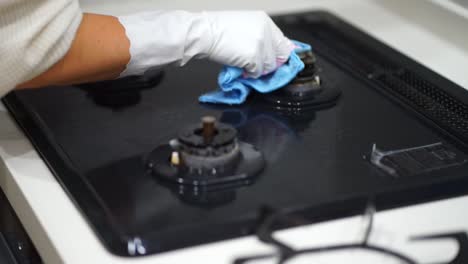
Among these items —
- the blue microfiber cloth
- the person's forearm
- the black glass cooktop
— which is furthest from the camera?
the blue microfiber cloth

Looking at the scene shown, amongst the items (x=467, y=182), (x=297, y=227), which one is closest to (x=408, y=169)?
(x=467, y=182)

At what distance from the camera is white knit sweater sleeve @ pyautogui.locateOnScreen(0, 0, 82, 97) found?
34.4 inches

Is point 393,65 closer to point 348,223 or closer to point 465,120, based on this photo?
point 465,120

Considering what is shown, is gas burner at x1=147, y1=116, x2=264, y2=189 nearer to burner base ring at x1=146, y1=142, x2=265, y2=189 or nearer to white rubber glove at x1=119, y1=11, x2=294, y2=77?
burner base ring at x1=146, y1=142, x2=265, y2=189

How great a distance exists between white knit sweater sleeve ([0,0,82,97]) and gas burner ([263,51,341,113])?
292mm

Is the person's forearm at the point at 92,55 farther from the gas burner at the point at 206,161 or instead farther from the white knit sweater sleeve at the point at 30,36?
the gas burner at the point at 206,161

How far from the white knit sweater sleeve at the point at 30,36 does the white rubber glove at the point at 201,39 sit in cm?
11

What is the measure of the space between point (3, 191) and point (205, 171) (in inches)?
10.4

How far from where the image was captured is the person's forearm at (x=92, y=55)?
945 mm

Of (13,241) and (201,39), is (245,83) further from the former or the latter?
(13,241)

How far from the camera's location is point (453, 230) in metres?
0.85

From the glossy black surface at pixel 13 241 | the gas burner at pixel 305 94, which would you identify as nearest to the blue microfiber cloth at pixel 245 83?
the gas burner at pixel 305 94

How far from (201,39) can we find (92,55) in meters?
0.14

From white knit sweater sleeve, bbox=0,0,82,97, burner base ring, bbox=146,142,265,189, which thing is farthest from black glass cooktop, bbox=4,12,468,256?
white knit sweater sleeve, bbox=0,0,82,97
